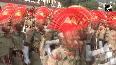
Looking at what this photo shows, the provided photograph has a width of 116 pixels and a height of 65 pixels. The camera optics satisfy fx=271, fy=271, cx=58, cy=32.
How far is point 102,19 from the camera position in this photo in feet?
35.0

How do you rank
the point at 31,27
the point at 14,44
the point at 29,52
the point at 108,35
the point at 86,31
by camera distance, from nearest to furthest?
the point at 86,31, the point at 14,44, the point at 29,52, the point at 31,27, the point at 108,35

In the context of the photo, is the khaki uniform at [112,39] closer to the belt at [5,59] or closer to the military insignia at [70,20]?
the belt at [5,59]

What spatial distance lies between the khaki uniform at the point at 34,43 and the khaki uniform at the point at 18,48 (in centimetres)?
54

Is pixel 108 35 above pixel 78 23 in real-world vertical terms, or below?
below

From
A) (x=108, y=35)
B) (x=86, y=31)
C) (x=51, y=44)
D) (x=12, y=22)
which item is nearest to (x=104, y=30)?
(x=108, y=35)

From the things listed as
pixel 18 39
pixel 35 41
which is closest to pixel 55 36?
pixel 35 41

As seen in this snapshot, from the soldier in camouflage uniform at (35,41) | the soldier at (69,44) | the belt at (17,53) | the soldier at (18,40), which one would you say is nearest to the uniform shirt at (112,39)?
the soldier in camouflage uniform at (35,41)

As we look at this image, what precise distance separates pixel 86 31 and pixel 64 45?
45 cm

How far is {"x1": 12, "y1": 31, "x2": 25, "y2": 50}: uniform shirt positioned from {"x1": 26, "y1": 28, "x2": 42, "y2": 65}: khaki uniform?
467mm

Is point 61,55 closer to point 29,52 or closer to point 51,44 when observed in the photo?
point 29,52

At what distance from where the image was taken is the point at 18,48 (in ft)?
23.2

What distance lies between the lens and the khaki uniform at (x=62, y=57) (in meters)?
3.94

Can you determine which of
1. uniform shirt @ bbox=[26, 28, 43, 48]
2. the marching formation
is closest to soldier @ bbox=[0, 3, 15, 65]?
the marching formation

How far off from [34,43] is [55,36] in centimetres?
96
